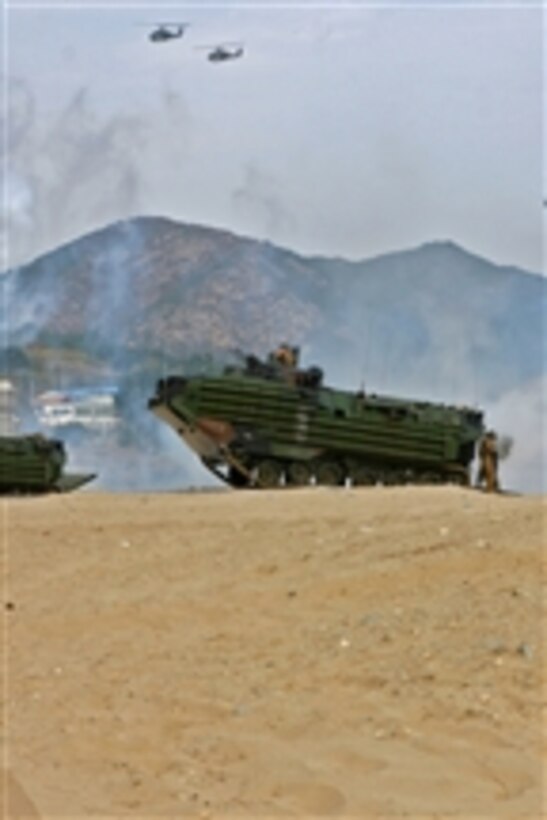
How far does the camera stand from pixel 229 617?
13469 mm

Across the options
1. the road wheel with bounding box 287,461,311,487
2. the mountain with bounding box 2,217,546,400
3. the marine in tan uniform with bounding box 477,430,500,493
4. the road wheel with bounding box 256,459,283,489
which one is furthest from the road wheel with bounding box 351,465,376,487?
the mountain with bounding box 2,217,546,400

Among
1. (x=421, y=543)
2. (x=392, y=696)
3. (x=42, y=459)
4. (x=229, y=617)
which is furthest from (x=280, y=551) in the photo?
(x=42, y=459)

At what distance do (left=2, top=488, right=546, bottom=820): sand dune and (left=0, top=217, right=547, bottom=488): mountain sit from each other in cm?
3464

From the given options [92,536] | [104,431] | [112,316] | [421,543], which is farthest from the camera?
[112,316]

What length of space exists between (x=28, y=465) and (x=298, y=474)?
470cm

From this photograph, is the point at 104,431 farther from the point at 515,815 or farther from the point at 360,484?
the point at 515,815

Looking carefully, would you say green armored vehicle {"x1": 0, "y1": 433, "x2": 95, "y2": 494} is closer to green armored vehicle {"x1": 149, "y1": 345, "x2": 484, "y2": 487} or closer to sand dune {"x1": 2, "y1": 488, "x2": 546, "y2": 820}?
green armored vehicle {"x1": 149, "y1": 345, "x2": 484, "y2": 487}

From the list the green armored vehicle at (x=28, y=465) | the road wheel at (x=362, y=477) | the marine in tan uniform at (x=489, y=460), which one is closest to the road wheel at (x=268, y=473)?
the road wheel at (x=362, y=477)

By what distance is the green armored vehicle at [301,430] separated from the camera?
29125 mm

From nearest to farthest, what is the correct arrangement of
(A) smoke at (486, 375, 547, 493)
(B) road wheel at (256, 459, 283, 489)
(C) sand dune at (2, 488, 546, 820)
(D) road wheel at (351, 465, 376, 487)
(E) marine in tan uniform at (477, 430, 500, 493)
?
(C) sand dune at (2, 488, 546, 820), (E) marine in tan uniform at (477, 430, 500, 493), (B) road wheel at (256, 459, 283, 489), (D) road wheel at (351, 465, 376, 487), (A) smoke at (486, 375, 547, 493)

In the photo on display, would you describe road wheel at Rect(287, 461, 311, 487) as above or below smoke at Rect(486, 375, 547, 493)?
below

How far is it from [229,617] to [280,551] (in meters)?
2.36

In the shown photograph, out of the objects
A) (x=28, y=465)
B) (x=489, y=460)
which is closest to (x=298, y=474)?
(x=489, y=460)

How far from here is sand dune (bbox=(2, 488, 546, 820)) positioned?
9828 millimetres
